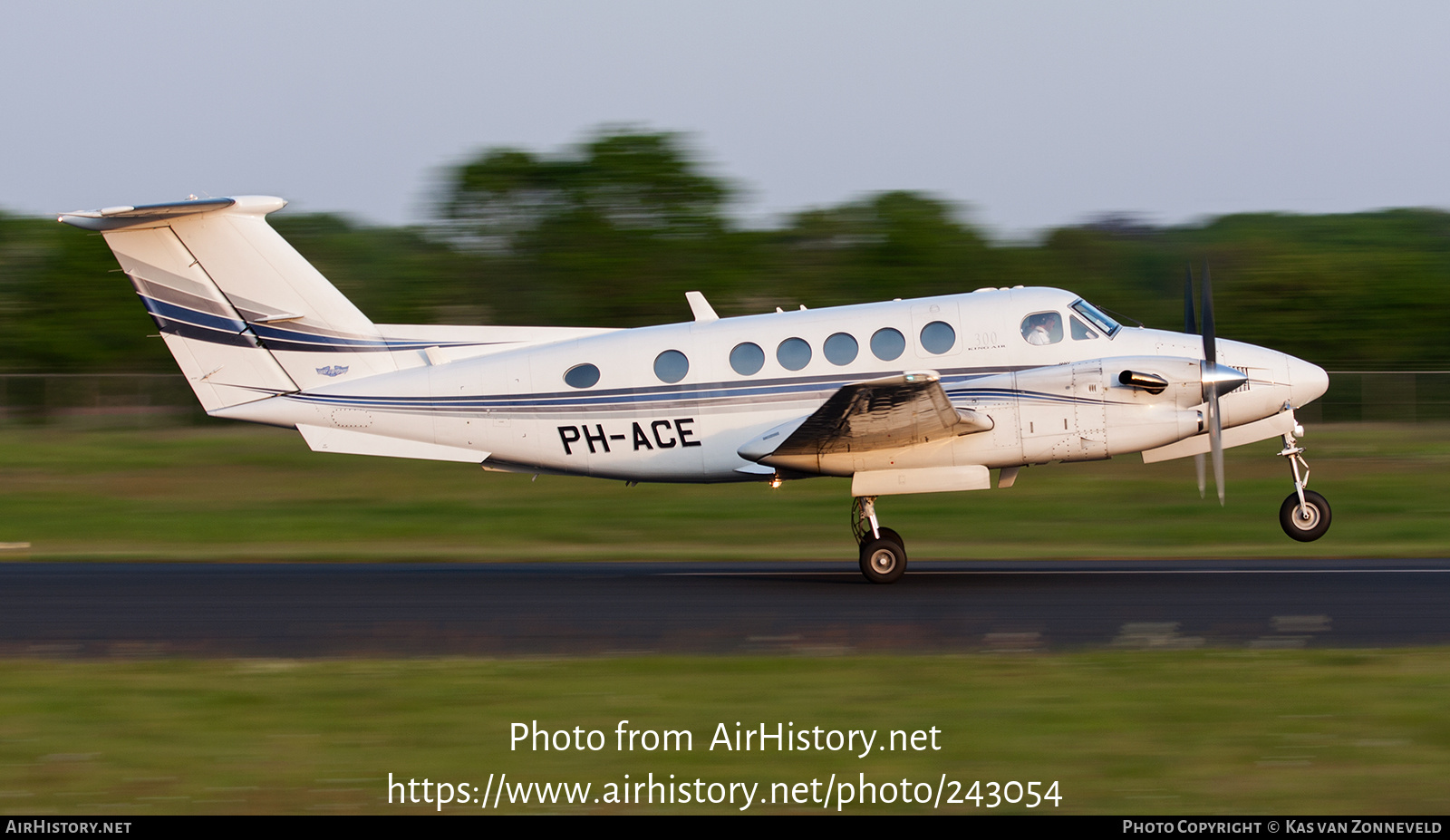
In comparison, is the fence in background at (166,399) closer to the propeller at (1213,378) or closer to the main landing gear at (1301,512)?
the main landing gear at (1301,512)

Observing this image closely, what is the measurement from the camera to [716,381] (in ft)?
39.8

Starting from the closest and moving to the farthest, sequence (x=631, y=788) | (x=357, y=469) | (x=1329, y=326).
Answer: (x=631, y=788)
(x=357, y=469)
(x=1329, y=326)

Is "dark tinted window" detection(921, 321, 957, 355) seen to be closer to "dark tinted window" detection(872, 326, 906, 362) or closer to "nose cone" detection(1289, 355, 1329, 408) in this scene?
"dark tinted window" detection(872, 326, 906, 362)

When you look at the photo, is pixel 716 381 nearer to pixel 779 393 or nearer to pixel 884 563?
pixel 779 393

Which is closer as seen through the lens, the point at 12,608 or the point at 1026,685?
the point at 1026,685

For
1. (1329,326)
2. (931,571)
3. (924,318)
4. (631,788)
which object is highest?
(924,318)

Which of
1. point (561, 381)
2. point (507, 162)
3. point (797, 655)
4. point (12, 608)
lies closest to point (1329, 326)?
point (507, 162)

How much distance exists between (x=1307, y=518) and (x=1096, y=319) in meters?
2.67

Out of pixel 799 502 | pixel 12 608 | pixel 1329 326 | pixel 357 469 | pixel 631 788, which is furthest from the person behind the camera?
pixel 1329 326

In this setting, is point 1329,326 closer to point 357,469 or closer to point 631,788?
point 357,469

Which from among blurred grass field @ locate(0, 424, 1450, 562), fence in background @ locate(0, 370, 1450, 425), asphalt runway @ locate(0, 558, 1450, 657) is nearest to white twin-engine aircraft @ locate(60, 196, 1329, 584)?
asphalt runway @ locate(0, 558, 1450, 657)

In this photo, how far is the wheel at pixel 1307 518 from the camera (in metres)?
11.8

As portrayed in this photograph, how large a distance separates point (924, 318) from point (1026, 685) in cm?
515

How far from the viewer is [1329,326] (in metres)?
31.9
